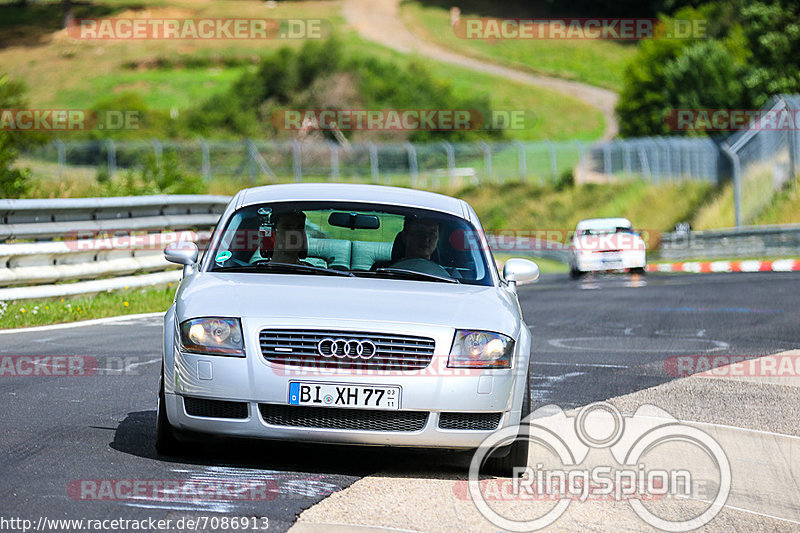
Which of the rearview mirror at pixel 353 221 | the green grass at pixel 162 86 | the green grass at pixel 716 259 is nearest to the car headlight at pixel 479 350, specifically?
the rearview mirror at pixel 353 221

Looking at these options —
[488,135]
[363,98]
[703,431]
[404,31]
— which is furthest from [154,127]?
[703,431]

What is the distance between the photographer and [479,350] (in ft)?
21.4

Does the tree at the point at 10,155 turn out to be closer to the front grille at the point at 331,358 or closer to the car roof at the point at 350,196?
the car roof at the point at 350,196

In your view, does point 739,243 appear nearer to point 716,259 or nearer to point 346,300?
point 716,259

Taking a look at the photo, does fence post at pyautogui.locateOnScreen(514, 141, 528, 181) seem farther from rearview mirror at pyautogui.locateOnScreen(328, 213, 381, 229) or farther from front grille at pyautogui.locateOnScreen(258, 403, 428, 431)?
front grille at pyautogui.locateOnScreen(258, 403, 428, 431)

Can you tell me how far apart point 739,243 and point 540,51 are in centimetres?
8738

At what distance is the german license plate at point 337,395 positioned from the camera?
626 centimetres

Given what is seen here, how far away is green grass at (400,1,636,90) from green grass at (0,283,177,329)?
300ft

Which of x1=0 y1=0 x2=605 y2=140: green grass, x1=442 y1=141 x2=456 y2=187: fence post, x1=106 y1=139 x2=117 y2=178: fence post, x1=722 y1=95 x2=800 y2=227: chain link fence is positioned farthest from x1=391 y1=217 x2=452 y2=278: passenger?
x1=0 y1=0 x2=605 y2=140: green grass

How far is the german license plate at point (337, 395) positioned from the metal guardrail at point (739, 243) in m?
25.9

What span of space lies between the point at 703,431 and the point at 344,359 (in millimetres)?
2622

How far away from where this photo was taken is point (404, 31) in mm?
118625

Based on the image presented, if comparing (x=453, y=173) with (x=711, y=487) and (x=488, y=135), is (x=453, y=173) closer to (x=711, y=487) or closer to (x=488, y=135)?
(x=488, y=135)

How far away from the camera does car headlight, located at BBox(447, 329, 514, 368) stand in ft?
21.1
